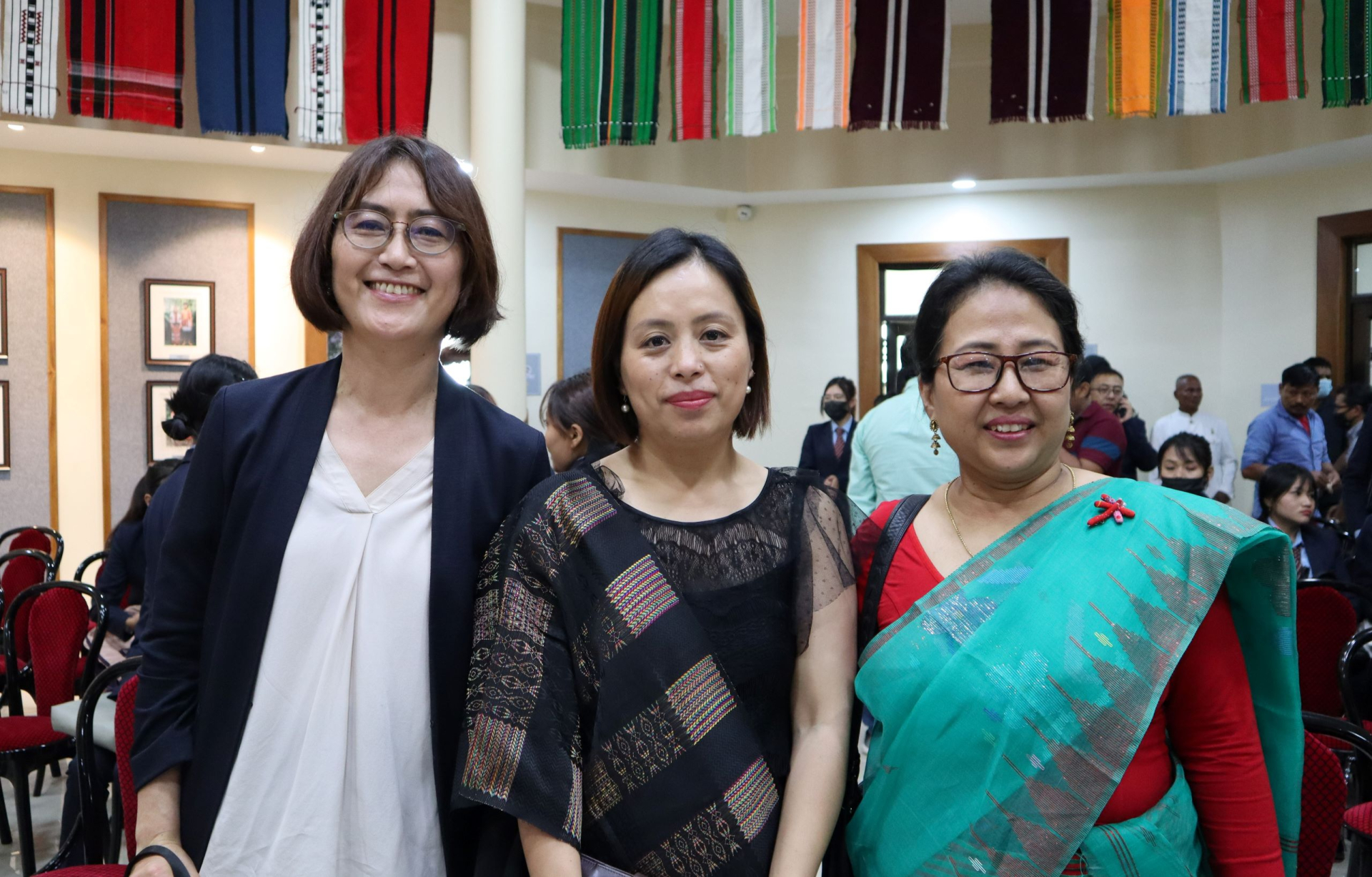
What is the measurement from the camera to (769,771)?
1.41 meters

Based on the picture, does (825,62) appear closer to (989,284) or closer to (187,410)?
(187,410)

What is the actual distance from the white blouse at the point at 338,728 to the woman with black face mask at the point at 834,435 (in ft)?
20.2

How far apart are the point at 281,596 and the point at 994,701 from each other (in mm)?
937

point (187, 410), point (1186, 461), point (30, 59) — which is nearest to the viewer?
point (187, 410)

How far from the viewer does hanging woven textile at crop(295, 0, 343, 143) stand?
5.80 meters

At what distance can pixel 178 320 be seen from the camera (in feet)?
23.4

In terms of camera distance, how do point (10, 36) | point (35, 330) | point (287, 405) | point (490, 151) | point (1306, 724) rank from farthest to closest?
1. point (35, 330)
2. point (490, 151)
3. point (10, 36)
4. point (1306, 724)
5. point (287, 405)

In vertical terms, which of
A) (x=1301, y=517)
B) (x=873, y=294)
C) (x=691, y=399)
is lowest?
(x=1301, y=517)

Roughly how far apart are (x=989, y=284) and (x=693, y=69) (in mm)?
5182

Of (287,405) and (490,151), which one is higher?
(490,151)

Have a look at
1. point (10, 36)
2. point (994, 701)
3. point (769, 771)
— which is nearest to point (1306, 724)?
point (994, 701)

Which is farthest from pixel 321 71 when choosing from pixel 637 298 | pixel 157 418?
pixel 637 298

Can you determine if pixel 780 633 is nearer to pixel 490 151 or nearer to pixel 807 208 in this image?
pixel 490 151

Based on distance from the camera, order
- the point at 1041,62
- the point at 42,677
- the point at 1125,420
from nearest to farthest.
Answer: the point at 42,677
the point at 1041,62
the point at 1125,420
